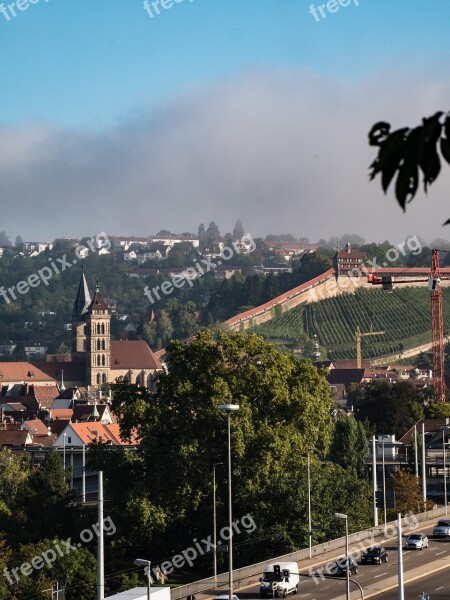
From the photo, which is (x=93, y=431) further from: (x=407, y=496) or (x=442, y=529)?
(x=442, y=529)

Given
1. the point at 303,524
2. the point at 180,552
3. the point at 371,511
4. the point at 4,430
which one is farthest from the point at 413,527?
the point at 4,430

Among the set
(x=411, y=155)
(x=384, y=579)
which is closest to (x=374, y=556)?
(x=384, y=579)

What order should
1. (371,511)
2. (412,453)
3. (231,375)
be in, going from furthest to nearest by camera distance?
(412,453) < (371,511) < (231,375)

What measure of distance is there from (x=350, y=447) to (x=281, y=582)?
132 ft

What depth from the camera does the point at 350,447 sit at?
85.9 meters

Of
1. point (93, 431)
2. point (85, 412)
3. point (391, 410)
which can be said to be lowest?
point (93, 431)

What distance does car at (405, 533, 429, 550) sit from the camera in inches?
2297

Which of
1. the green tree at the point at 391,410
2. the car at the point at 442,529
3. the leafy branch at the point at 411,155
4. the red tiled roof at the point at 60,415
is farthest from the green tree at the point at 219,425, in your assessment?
the red tiled roof at the point at 60,415

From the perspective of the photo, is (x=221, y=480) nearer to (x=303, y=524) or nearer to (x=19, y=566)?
(x=303, y=524)

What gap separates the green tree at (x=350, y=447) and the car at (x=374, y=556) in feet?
100

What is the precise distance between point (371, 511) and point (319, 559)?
47.4 ft

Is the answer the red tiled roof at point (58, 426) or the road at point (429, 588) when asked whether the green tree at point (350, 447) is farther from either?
A: the red tiled roof at point (58, 426)

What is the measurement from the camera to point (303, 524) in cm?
5931

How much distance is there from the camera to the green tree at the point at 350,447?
282ft
